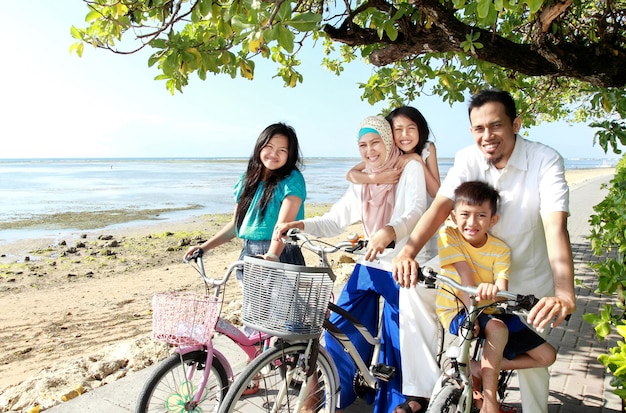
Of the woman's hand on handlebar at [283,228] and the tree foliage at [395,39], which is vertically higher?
the tree foliage at [395,39]

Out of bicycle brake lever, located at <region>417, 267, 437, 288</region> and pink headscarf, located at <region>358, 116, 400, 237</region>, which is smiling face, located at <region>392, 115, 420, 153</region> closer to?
pink headscarf, located at <region>358, 116, 400, 237</region>

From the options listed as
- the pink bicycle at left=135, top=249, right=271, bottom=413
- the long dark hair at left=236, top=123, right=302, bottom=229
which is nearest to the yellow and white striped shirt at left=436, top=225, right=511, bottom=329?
the pink bicycle at left=135, top=249, right=271, bottom=413

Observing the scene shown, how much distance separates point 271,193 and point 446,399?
1.84 metres

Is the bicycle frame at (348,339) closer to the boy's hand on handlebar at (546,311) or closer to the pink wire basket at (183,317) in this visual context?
the pink wire basket at (183,317)

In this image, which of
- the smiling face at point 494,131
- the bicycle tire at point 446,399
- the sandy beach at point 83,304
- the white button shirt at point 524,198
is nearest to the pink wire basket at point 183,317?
the bicycle tire at point 446,399

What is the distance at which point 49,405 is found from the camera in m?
4.08

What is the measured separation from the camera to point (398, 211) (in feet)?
10.6

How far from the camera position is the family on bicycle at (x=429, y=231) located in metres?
2.66

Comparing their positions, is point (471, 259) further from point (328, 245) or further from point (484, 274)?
point (328, 245)

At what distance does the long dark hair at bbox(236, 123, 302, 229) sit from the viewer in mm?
3705

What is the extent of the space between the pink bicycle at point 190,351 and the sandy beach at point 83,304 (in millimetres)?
1635

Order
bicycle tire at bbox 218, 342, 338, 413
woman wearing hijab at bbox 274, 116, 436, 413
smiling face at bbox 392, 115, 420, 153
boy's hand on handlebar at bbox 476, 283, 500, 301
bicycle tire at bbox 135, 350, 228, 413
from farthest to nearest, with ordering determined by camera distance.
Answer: smiling face at bbox 392, 115, 420, 153 < woman wearing hijab at bbox 274, 116, 436, 413 < bicycle tire at bbox 135, 350, 228, 413 < bicycle tire at bbox 218, 342, 338, 413 < boy's hand on handlebar at bbox 476, 283, 500, 301

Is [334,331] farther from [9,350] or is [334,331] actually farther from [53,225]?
[53,225]

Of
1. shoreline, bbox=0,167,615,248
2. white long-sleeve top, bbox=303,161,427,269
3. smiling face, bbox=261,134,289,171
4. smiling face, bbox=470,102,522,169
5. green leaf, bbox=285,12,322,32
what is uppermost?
green leaf, bbox=285,12,322,32
